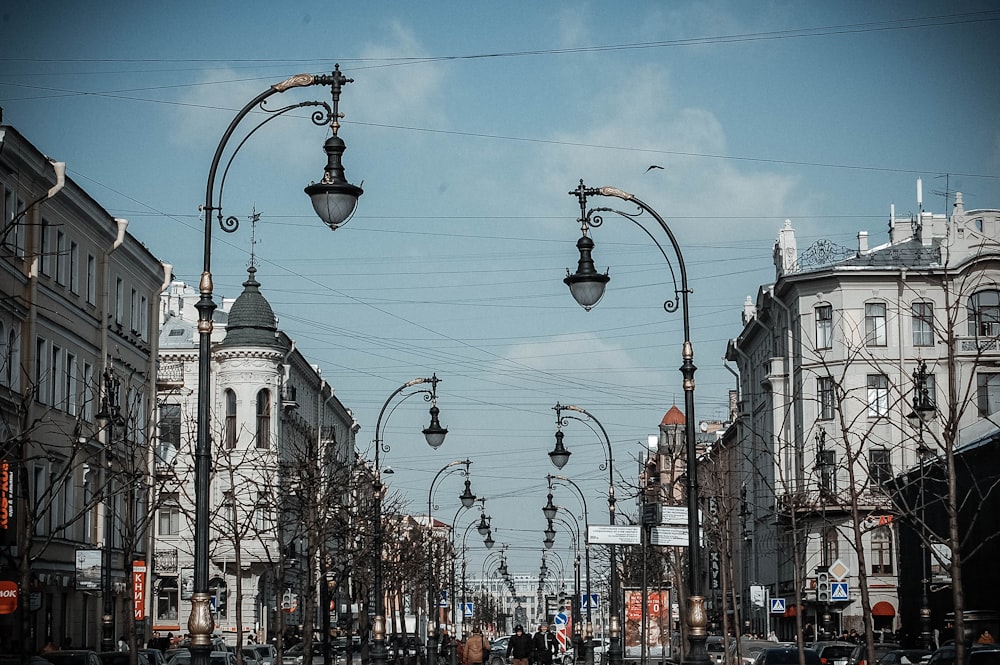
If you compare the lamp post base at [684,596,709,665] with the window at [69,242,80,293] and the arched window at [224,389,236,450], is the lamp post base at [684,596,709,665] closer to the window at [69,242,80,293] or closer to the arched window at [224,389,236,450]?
the window at [69,242,80,293]

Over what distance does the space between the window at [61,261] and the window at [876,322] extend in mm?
39409

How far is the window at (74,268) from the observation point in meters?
46.7

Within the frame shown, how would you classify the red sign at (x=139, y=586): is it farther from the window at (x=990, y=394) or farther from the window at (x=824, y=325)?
the window at (x=990, y=394)

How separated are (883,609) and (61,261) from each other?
43143mm

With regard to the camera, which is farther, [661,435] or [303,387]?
[661,435]

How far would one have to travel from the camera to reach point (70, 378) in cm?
4497

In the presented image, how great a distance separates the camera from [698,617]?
20391 millimetres

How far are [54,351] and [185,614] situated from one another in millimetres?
31133

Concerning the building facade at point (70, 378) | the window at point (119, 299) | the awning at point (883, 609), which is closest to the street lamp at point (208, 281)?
the building facade at point (70, 378)

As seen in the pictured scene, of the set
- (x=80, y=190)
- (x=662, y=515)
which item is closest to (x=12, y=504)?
(x=80, y=190)

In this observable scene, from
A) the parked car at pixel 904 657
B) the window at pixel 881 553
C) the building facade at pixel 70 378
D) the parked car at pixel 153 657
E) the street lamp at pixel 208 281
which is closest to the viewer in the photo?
the street lamp at pixel 208 281

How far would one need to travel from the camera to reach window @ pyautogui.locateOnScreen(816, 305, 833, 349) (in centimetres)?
7262

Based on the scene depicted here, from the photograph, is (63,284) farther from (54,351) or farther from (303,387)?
(303,387)

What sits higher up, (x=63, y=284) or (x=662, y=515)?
(x=63, y=284)
